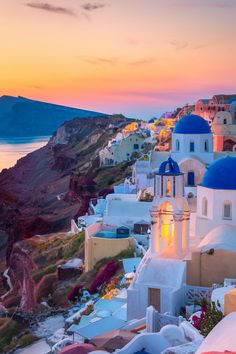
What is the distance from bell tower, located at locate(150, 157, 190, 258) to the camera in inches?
570

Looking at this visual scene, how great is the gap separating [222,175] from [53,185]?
57.9 m

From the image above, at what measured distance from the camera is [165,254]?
14.4 metres

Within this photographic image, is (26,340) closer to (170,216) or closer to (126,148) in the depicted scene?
(170,216)

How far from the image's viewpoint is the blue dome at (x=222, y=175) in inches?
589

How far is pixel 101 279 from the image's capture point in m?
18.0

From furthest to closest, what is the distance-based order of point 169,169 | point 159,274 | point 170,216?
1. point 169,169
2. point 170,216
3. point 159,274

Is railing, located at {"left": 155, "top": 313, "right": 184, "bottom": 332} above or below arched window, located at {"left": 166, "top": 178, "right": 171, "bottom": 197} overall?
below

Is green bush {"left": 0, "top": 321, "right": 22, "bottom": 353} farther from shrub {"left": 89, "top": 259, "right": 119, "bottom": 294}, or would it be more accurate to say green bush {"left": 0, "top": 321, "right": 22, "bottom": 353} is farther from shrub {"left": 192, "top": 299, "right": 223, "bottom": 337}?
shrub {"left": 192, "top": 299, "right": 223, "bottom": 337}

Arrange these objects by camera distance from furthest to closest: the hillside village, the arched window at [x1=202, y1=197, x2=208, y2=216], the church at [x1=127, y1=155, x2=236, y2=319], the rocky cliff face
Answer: the rocky cliff face < the arched window at [x1=202, y1=197, x2=208, y2=216] < the church at [x1=127, y1=155, x2=236, y2=319] < the hillside village

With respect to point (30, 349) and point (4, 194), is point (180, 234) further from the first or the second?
point (4, 194)

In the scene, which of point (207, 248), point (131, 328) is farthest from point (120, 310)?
point (207, 248)

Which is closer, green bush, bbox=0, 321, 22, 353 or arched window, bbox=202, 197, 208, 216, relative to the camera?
arched window, bbox=202, 197, 208, 216

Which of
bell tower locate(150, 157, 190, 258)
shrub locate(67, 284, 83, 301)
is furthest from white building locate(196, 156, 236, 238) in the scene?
shrub locate(67, 284, 83, 301)

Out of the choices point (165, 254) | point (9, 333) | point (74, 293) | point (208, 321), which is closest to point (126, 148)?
point (74, 293)
